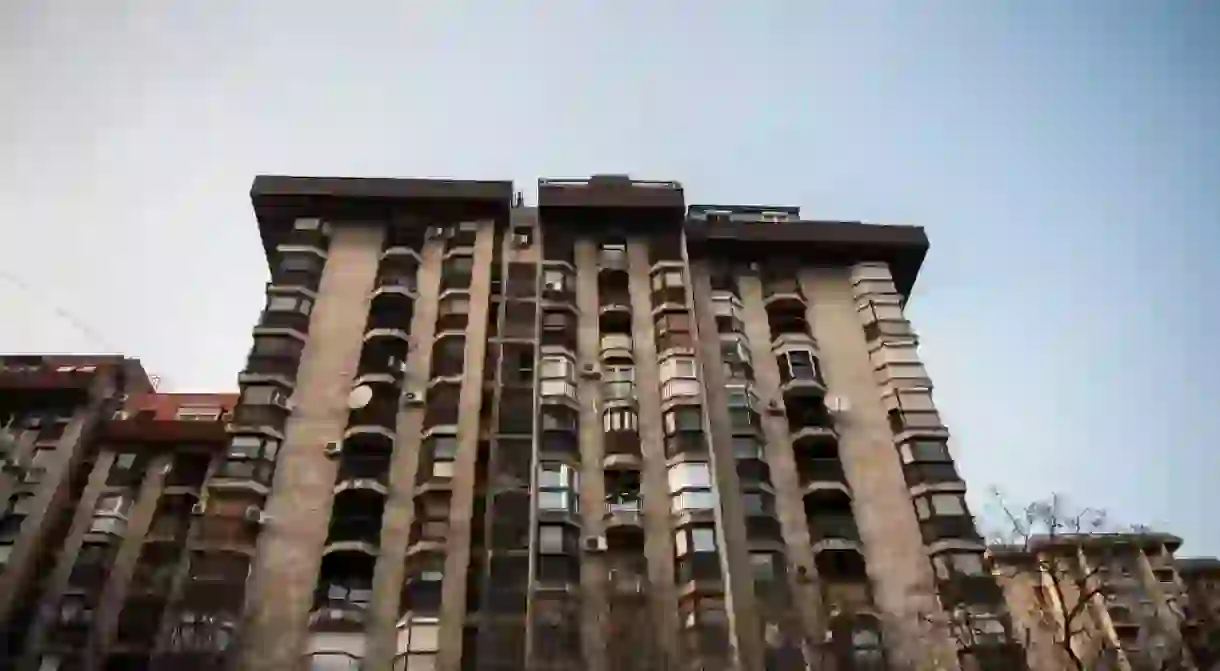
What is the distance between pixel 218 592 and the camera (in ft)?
79.5

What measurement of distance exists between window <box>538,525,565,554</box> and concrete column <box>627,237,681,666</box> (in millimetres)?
2199

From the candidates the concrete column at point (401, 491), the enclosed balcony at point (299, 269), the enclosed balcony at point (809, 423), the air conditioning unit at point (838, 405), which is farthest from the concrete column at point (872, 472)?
the enclosed balcony at point (299, 269)

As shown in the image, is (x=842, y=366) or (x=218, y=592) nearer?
(x=218, y=592)

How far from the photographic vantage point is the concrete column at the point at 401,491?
24.2 metres

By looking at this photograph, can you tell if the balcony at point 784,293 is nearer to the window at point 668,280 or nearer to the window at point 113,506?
the window at point 668,280

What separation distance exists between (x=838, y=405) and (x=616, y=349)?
694cm

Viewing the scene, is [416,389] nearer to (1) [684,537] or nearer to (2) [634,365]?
(2) [634,365]

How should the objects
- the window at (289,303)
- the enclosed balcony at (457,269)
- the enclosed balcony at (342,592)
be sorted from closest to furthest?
the enclosed balcony at (342,592) < the window at (289,303) < the enclosed balcony at (457,269)

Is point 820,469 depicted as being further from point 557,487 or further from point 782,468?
point 557,487

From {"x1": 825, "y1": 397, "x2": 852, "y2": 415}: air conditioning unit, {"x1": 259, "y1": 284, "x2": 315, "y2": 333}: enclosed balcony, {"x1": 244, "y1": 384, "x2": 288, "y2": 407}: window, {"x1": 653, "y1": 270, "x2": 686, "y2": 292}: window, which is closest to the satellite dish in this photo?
{"x1": 244, "y1": 384, "x2": 288, "y2": 407}: window

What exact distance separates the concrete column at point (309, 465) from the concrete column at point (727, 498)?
10.3m

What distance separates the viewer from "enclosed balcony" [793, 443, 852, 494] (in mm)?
28094

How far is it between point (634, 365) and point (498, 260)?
7059mm

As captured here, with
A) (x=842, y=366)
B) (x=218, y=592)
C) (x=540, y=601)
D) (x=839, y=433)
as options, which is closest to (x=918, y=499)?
(x=839, y=433)
